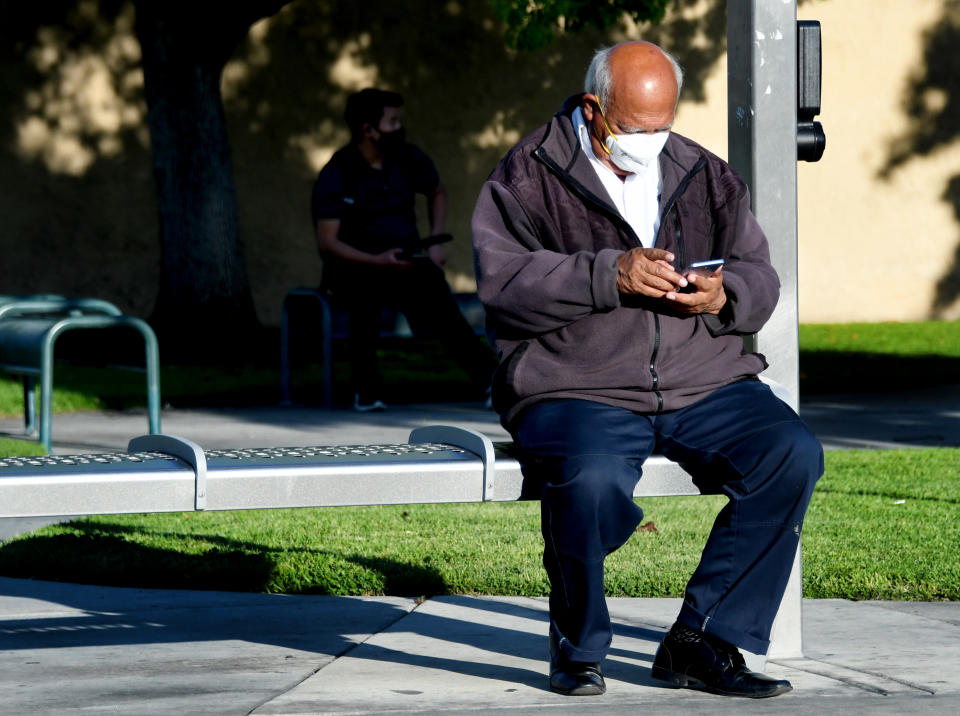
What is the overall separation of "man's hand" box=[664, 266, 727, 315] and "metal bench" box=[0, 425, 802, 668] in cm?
37

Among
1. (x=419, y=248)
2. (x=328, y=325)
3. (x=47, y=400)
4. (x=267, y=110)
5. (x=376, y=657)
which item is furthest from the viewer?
(x=267, y=110)

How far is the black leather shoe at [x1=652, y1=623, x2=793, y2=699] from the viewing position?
3848 millimetres

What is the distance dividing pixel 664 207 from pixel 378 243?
5.88m

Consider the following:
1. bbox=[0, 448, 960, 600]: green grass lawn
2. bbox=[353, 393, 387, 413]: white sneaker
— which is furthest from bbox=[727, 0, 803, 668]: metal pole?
bbox=[353, 393, 387, 413]: white sneaker

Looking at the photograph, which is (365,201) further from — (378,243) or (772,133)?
(772,133)

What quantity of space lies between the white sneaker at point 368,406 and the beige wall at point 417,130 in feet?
25.0

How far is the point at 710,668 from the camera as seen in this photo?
3.87 meters

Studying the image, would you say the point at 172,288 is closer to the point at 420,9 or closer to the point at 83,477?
the point at 420,9

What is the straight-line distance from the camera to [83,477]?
3605 millimetres

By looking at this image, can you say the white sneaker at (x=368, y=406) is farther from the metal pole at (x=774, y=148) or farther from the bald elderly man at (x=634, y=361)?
the bald elderly man at (x=634, y=361)

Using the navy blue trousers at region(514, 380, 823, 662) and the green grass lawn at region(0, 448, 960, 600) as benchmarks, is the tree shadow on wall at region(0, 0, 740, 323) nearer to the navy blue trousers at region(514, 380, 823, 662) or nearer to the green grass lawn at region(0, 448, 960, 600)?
the green grass lawn at region(0, 448, 960, 600)

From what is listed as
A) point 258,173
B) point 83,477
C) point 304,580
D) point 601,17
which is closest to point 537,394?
point 83,477

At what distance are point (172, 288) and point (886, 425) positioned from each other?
728cm

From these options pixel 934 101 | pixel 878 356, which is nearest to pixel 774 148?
pixel 878 356
